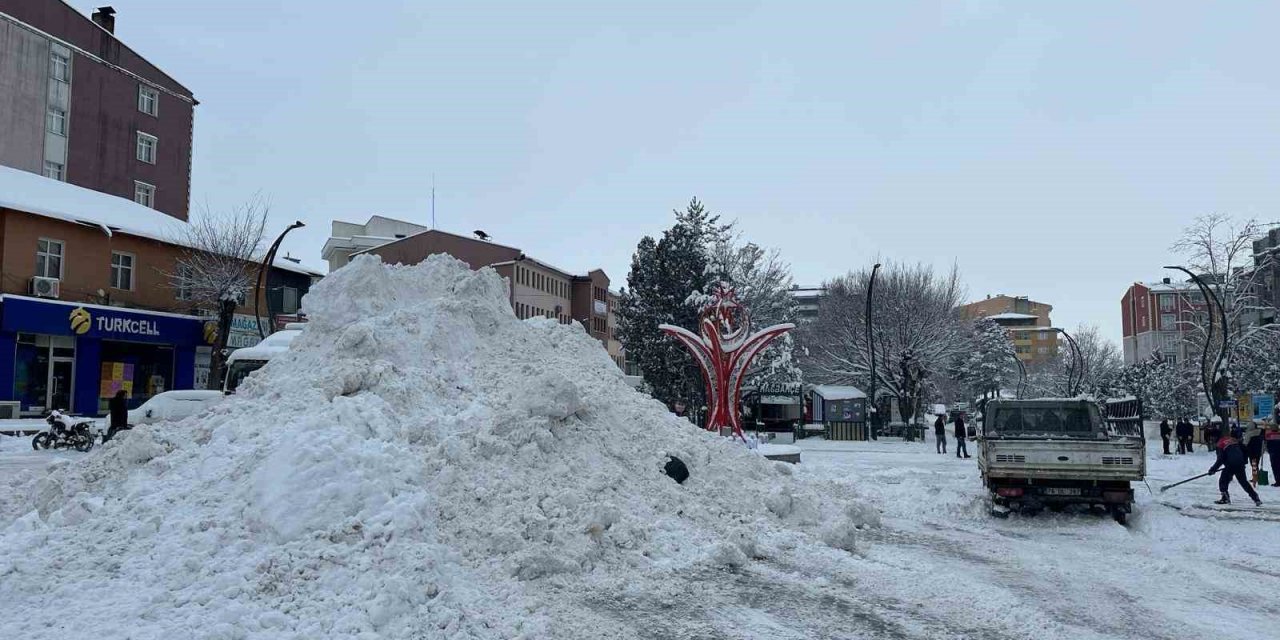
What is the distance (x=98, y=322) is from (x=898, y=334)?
36.7 m

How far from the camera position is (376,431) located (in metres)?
8.08

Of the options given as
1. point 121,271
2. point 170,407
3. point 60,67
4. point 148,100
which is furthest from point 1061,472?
point 148,100

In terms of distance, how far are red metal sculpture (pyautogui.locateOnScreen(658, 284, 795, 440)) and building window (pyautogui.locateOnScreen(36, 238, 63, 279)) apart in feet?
71.8

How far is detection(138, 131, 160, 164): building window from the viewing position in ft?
126

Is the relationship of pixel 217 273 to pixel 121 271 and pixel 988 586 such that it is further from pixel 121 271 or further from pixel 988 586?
pixel 988 586

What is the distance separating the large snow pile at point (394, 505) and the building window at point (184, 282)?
78.7ft

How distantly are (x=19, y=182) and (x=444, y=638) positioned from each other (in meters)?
32.5

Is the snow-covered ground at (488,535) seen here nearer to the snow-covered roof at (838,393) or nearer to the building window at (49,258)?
the building window at (49,258)

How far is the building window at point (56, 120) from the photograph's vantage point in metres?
34.0

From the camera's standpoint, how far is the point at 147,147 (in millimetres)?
38875

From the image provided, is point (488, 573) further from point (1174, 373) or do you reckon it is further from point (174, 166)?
point (1174, 373)

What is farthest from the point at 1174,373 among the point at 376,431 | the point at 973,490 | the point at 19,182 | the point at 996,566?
the point at 19,182

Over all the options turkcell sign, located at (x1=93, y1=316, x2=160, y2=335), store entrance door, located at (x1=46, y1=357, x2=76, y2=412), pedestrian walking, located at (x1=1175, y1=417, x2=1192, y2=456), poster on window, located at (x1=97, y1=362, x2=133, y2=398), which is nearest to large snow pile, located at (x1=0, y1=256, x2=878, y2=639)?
store entrance door, located at (x1=46, y1=357, x2=76, y2=412)

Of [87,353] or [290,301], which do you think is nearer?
[87,353]
